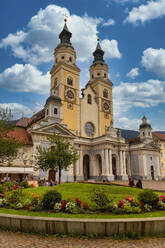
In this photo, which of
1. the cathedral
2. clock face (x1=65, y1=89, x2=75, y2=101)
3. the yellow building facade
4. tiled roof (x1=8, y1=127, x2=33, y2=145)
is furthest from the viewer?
clock face (x1=65, y1=89, x2=75, y2=101)

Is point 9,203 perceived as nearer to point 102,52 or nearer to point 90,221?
point 90,221

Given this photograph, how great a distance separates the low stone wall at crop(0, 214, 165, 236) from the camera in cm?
799

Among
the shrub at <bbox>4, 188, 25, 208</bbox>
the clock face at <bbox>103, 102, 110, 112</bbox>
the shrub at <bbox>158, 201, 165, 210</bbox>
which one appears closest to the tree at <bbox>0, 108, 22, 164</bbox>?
the shrub at <bbox>4, 188, 25, 208</bbox>

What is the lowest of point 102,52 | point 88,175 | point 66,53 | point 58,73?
point 88,175

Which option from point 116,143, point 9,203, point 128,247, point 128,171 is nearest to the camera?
point 128,247

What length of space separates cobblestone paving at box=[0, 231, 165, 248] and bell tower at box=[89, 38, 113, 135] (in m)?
49.3

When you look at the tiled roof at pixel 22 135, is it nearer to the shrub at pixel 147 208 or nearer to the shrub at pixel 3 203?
the shrub at pixel 3 203

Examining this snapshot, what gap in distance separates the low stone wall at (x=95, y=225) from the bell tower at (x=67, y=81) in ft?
134

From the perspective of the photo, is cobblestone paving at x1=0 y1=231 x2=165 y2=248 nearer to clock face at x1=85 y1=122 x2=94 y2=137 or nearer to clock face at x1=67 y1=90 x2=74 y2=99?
clock face at x1=67 y1=90 x2=74 y2=99

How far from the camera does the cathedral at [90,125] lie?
45.2 metres

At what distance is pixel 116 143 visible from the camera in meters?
49.7

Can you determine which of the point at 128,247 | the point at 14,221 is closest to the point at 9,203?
the point at 14,221

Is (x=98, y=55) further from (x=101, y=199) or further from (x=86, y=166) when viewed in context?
(x=101, y=199)

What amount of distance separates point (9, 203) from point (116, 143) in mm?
39967
